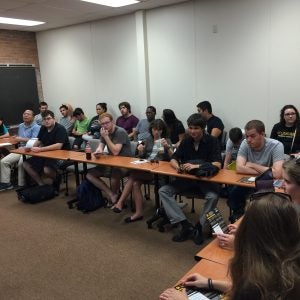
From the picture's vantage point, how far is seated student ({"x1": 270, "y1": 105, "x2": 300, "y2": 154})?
4.32m

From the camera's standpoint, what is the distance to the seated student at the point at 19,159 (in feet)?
17.6

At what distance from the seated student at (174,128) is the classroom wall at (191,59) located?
46cm

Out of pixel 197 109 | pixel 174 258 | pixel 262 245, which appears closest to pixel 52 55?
pixel 197 109

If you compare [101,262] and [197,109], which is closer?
[101,262]

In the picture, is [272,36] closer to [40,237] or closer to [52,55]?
[40,237]

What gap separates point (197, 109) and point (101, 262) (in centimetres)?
325

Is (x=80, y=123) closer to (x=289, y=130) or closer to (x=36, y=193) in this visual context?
(x=36, y=193)

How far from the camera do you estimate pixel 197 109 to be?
5.59m

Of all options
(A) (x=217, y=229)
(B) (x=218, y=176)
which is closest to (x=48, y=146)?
(B) (x=218, y=176)

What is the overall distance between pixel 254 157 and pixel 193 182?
0.69 metres

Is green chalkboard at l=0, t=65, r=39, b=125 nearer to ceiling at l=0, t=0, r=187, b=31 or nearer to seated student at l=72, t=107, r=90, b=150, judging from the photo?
ceiling at l=0, t=0, r=187, b=31

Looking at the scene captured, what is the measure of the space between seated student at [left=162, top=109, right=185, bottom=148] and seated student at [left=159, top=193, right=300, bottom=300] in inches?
162

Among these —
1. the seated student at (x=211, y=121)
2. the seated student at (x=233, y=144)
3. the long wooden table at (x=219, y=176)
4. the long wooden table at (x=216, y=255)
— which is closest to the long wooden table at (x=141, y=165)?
the long wooden table at (x=219, y=176)

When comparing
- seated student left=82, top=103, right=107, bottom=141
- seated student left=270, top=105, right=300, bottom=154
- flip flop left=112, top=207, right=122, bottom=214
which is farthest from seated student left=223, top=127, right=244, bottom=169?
seated student left=82, top=103, right=107, bottom=141
